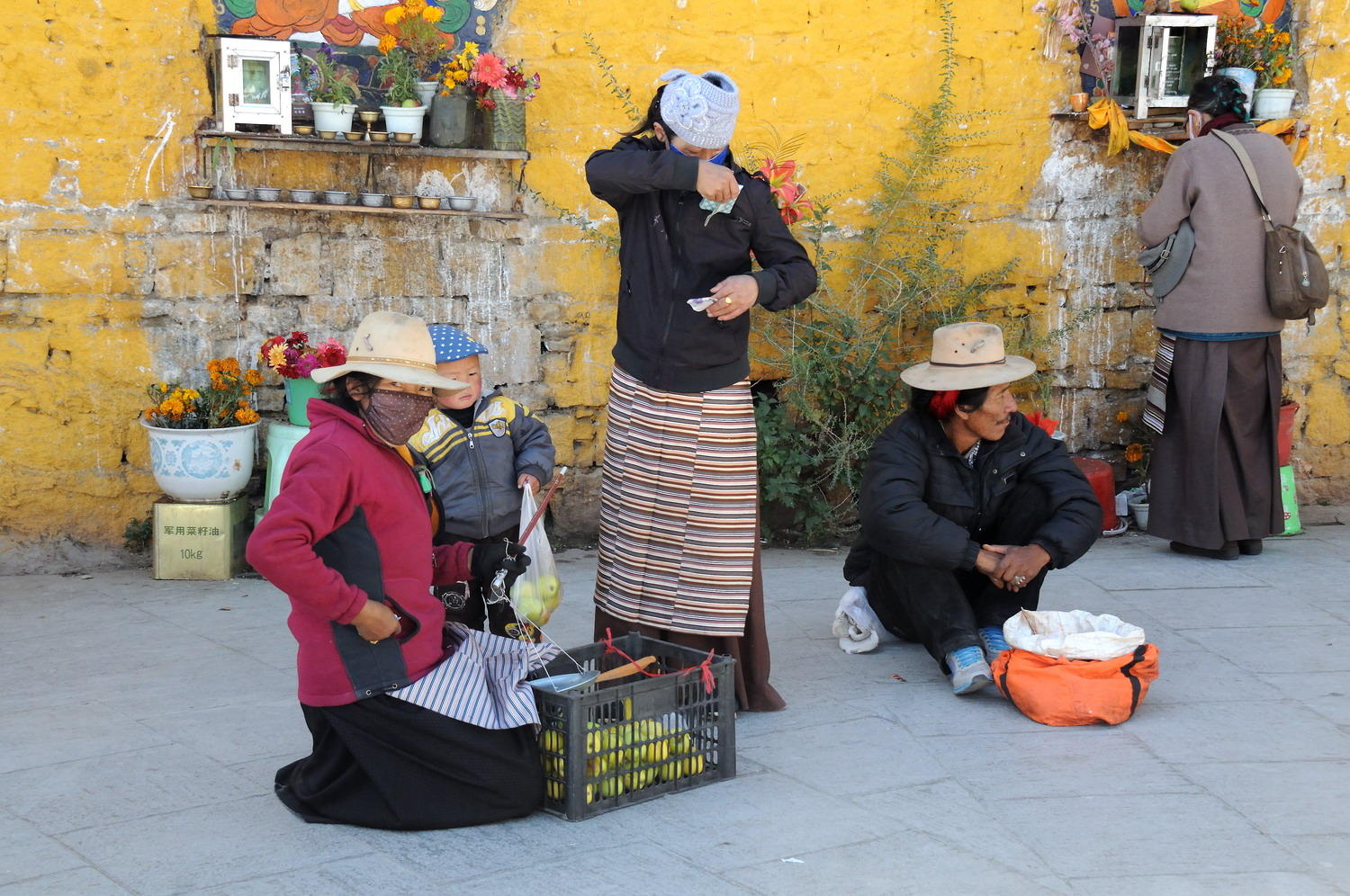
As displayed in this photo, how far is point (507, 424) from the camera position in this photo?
14.5 feet

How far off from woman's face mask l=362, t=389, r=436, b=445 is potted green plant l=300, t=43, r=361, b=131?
2789 mm

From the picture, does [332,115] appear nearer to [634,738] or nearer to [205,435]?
[205,435]

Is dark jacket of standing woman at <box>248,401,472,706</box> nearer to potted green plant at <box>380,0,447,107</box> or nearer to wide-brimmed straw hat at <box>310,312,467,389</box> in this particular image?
wide-brimmed straw hat at <box>310,312,467,389</box>

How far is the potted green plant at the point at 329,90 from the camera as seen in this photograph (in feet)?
19.1

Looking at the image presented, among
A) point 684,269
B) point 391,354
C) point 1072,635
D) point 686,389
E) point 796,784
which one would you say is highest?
point 684,269

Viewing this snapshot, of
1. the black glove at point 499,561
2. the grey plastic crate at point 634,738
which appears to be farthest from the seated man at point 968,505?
the black glove at point 499,561

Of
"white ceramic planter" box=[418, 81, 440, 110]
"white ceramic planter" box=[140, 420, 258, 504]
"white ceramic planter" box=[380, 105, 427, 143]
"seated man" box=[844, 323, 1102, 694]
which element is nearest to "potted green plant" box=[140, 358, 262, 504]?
"white ceramic planter" box=[140, 420, 258, 504]

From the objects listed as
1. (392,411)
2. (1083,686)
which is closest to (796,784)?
(1083,686)

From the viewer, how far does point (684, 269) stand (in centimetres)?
412

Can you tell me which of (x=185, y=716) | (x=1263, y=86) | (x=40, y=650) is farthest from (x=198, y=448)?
(x=1263, y=86)

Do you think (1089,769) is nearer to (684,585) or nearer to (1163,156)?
(684,585)

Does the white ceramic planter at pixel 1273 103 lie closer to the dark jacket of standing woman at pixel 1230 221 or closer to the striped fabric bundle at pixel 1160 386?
the dark jacket of standing woman at pixel 1230 221

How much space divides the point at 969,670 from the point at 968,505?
0.57 m

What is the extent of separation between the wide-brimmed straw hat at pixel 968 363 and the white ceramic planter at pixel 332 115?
2645 millimetres
